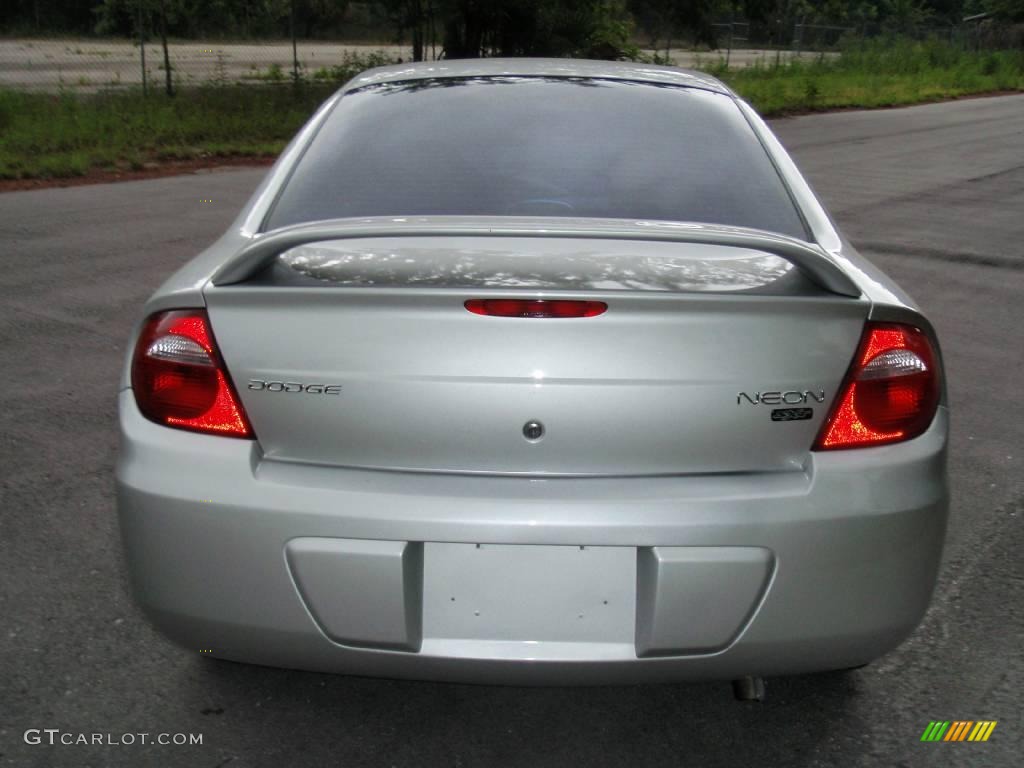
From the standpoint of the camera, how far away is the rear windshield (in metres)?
2.91

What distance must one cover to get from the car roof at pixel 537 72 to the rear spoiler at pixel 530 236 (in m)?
1.22

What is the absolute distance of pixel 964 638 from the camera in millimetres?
3266

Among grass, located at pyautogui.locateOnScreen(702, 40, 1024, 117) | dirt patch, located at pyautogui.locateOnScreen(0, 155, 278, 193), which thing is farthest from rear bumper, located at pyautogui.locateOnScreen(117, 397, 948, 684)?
grass, located at pyautogui.locateOnScreen(702, 40, 1024, 117)

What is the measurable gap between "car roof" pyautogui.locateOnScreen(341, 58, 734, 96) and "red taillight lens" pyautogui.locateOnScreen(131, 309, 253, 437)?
1466mm

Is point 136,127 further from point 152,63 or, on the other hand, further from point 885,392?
point 885,392

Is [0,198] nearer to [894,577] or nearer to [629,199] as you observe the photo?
[629,199]

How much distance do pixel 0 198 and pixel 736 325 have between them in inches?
411

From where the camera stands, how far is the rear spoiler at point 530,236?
7.55 feet

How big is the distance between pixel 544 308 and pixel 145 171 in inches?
485

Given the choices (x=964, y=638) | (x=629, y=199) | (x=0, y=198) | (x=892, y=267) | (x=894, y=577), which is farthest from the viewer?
(x=0, y=198)

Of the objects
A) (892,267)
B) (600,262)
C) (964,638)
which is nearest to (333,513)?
(600,262)

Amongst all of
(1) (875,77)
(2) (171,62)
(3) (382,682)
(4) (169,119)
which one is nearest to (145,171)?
(4) (169,119)

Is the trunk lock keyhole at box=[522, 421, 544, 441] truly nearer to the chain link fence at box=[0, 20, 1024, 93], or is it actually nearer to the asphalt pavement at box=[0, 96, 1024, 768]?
the asphalt pavement at box=[0, 96, 1024, 768]

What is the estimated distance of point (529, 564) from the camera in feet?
7.20
